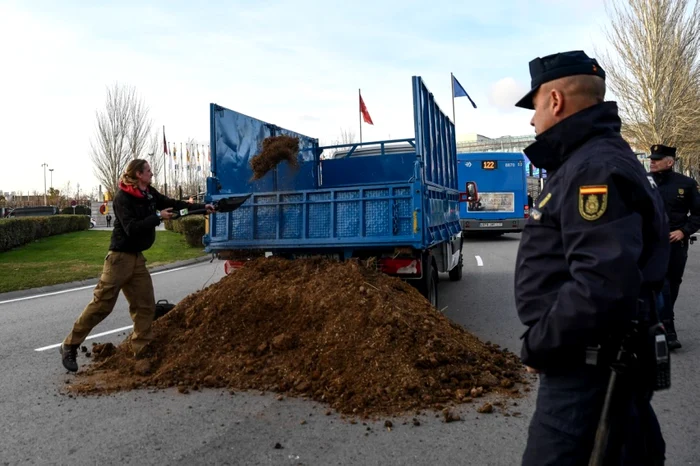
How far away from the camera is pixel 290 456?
12.6ft

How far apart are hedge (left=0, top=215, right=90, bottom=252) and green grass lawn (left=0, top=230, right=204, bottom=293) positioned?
0.31 metres

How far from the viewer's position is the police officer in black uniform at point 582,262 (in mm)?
1831

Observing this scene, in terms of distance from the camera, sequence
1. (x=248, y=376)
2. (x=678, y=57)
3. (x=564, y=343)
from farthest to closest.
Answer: (x=678, y=57)
(x=248, y=376)
(x=564, y=343)

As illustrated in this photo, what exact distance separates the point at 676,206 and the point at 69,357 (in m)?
6.38

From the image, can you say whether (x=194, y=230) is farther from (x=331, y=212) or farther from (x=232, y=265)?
(x=331, y=212)

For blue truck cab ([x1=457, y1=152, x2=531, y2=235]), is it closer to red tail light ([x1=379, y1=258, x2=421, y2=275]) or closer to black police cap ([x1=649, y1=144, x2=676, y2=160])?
black police cap ([x1=649, y1=144, x2=676, y2=160])

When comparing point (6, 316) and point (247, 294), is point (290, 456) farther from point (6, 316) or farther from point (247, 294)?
point (6, 316)

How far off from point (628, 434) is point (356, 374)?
3158 mm

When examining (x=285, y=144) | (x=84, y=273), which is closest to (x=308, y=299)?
(x=285, y=144)

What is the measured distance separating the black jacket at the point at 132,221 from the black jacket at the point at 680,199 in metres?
5.32

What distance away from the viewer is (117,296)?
238 inches

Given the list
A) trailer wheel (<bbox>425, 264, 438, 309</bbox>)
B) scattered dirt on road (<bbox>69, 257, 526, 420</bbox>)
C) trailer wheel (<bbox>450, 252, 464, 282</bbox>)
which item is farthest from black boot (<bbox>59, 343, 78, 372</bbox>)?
trailer wheel (<bbox>450, 252, 464, 282</bbox>)

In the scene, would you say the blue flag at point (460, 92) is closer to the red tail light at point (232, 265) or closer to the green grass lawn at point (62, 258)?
the green grass lawn at point (62, 258)

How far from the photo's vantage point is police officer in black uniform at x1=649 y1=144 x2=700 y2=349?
6.47 meters
